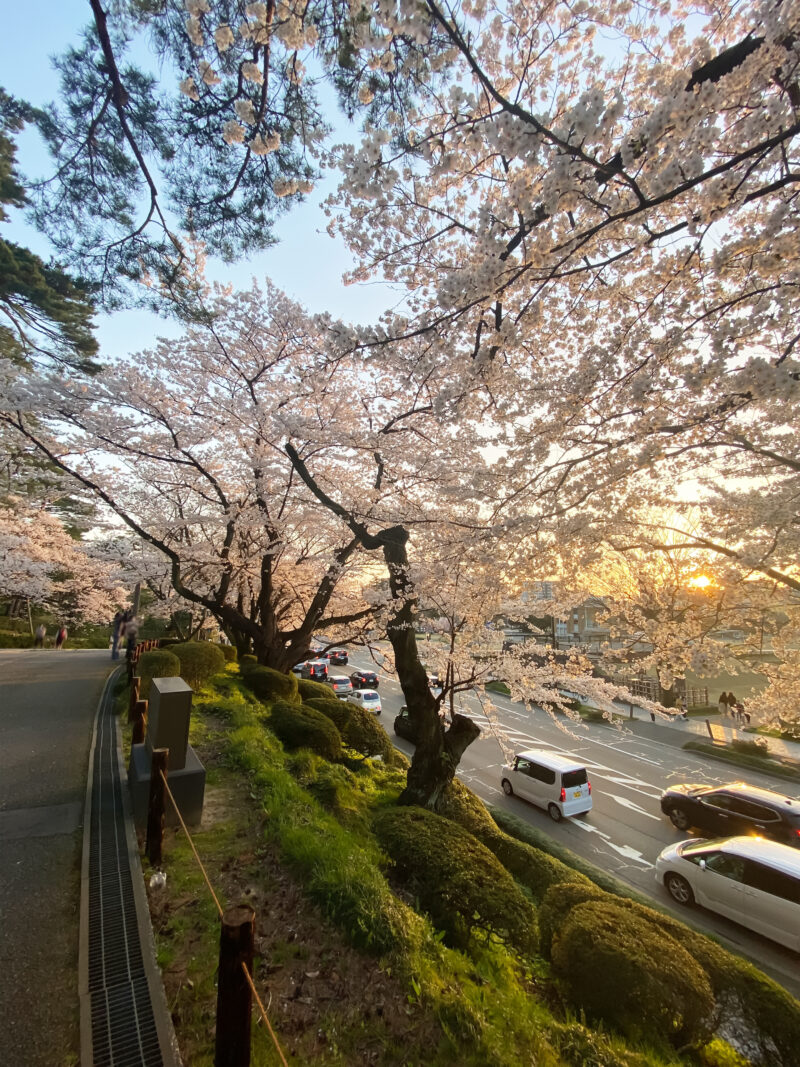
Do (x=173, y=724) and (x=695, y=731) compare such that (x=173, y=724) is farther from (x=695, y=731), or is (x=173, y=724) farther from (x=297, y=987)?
(x=695, y=731)

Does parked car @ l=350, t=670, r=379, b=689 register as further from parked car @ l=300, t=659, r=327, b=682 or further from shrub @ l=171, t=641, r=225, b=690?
shrub @ l=171, t=641, r=225, b=690

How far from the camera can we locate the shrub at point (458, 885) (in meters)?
3.86

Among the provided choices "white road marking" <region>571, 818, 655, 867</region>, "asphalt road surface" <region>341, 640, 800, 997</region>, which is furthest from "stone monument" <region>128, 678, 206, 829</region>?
"white road marking" <region>571, 818, 655, 867</region>

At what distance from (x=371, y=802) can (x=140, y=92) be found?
832cm

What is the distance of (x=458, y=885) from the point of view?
13.2ft

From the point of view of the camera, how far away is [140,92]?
4.10 meters

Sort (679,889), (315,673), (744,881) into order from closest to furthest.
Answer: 1. (744,881)
2. (679,889)
3. (315,673)

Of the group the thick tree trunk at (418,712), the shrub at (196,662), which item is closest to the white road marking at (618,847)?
the thick tree trunk at (418,712)

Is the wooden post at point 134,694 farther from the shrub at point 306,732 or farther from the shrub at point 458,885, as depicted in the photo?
the shrub at point 458,885

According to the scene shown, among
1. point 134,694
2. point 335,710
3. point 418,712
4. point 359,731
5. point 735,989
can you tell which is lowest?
point 735,989

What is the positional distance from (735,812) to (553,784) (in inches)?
147

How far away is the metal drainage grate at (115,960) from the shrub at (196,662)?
4.95 metres

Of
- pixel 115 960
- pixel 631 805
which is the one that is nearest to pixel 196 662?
pixel 115 960

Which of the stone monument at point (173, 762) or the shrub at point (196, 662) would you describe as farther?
the shrub at point (196, 662)
